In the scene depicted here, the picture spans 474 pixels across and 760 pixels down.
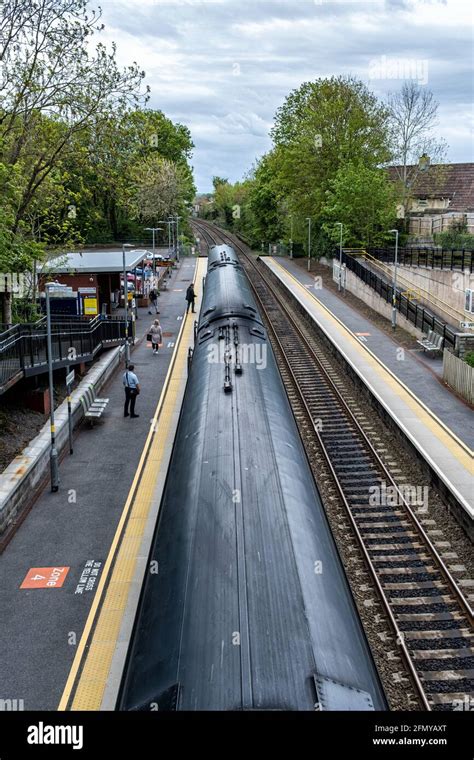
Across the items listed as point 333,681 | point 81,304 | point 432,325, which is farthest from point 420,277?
point 333,681

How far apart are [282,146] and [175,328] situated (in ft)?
111

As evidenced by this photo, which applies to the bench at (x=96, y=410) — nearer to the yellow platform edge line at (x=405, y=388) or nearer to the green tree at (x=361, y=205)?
the yellow platform edge line at (x=405, y=388)

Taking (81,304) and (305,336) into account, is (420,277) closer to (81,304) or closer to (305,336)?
(305,336)

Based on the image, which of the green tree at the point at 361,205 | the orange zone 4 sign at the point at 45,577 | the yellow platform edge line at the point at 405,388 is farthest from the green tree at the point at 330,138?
the orange zone 4 sign at the point at 45,577

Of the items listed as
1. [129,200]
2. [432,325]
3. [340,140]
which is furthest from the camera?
[340,140]

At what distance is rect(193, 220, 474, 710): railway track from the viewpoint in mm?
10117

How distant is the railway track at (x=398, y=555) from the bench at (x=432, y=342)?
18.7 ft

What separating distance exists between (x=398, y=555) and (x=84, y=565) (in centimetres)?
670

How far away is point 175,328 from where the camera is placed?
34188 mm

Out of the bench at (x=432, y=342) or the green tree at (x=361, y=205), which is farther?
the green tree at (x=361, y=205)

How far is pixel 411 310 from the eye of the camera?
32.8 meters

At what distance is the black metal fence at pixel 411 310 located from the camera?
93.0 feet

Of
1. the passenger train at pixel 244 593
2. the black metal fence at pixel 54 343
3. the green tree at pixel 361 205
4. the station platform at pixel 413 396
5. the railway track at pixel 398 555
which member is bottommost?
the railway track at pixel 398 555
